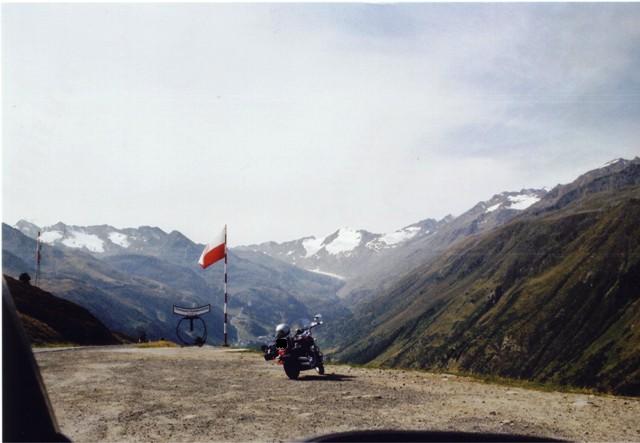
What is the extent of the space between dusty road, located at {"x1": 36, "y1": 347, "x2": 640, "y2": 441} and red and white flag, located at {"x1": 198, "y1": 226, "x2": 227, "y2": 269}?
11.4m

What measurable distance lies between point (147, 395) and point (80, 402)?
1889mm

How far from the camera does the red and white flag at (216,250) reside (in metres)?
30.9

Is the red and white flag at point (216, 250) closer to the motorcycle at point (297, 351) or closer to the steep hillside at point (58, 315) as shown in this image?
the motorcycle at point (297, 351)

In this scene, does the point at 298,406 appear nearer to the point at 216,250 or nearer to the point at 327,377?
the point at 327,377

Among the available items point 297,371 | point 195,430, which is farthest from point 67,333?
point 195,430

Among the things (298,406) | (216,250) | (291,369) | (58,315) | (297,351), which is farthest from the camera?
(58,315)

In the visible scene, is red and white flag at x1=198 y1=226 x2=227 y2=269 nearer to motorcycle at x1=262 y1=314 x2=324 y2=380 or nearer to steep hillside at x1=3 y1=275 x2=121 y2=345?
motorcycle at x1=262 y1=314 x2=324 y2=380

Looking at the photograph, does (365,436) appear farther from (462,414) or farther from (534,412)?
(534,412)

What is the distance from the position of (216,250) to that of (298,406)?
19418 millimetres

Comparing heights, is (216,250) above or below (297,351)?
above

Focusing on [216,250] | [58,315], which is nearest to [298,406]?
[216,250]

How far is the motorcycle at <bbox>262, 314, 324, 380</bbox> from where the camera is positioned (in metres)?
18.2

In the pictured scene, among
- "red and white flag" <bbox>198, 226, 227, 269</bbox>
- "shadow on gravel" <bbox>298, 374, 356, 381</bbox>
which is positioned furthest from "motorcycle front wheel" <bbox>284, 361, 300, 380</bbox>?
"red and white flag" <bbox>198, 226, 227, 269</bbox>

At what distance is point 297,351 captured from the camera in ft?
60.7
